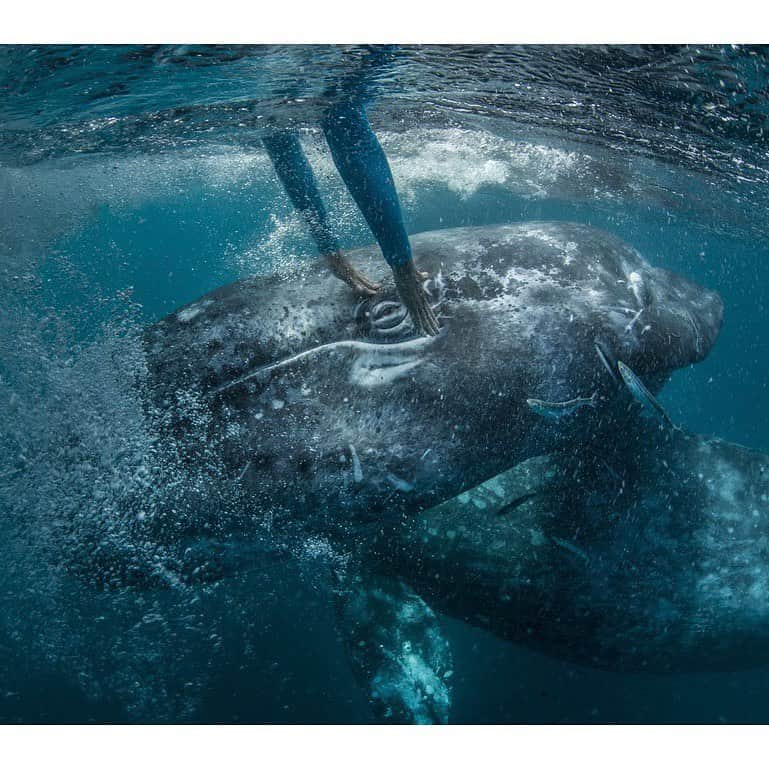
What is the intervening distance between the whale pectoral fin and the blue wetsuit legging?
3.77 m

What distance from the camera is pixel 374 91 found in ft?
22.1

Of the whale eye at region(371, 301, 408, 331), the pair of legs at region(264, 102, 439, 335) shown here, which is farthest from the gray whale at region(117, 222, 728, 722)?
the pair of legs at region(264, 102, 439, 335)

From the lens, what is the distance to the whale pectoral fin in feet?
16.5

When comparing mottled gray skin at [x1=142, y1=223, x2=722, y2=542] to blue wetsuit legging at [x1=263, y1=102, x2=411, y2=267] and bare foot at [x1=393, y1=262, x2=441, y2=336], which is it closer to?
bare foot at [x1=393, y1=262, x2=441, y2=336]

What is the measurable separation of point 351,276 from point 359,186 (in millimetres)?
833

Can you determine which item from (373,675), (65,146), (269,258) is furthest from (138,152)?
(373,675)

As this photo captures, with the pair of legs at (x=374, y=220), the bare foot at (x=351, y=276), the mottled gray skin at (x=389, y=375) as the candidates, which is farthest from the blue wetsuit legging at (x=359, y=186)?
the mottled gray skin at (x=389, y=375)

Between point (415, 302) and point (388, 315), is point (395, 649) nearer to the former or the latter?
point (388, 315)

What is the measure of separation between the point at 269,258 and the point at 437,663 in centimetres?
1480

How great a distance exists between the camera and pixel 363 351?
424cm

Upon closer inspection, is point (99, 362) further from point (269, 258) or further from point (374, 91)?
point (269, 258)

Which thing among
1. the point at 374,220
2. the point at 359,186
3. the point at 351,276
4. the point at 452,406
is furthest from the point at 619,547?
the point at 359,186

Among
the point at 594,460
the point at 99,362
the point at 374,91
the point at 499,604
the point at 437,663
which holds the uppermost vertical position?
the point at 374,91

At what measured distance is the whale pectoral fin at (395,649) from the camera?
503 centimetres
